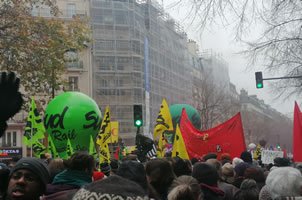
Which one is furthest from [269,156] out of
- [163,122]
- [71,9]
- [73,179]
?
[71,9]

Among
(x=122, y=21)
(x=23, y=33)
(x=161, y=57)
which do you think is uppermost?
(x=122, y=21)

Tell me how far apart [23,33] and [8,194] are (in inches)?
571

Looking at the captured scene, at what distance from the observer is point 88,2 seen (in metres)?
41.2

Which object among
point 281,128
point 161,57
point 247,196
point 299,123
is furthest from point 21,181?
point 281,128

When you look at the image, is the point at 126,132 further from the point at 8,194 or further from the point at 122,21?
the point at 8,194

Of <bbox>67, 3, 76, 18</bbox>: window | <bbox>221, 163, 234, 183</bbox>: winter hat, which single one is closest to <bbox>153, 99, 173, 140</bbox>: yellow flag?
<bbox>221, 163, 234, 183</bbox>: winter hat

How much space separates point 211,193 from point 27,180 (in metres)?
2.18

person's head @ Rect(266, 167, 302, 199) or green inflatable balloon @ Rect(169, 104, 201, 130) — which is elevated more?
green inflatable balloon @ Rect(169, 104, 201, 130)

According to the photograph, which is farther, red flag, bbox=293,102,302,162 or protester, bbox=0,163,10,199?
red flag, bbox=293,102,302,162

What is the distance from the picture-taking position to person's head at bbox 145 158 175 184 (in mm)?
4570

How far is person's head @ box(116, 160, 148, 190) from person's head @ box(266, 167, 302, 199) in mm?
1141

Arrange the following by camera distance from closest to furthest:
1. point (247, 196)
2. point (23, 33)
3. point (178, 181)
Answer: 1. point (178, 181)
2. point (247, 196)
3. point (23, 33)

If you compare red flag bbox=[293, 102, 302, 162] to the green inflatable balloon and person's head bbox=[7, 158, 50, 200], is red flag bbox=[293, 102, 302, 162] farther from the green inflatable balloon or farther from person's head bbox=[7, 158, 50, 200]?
the green inflatable balloon

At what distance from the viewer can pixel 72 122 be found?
11.3 metres
